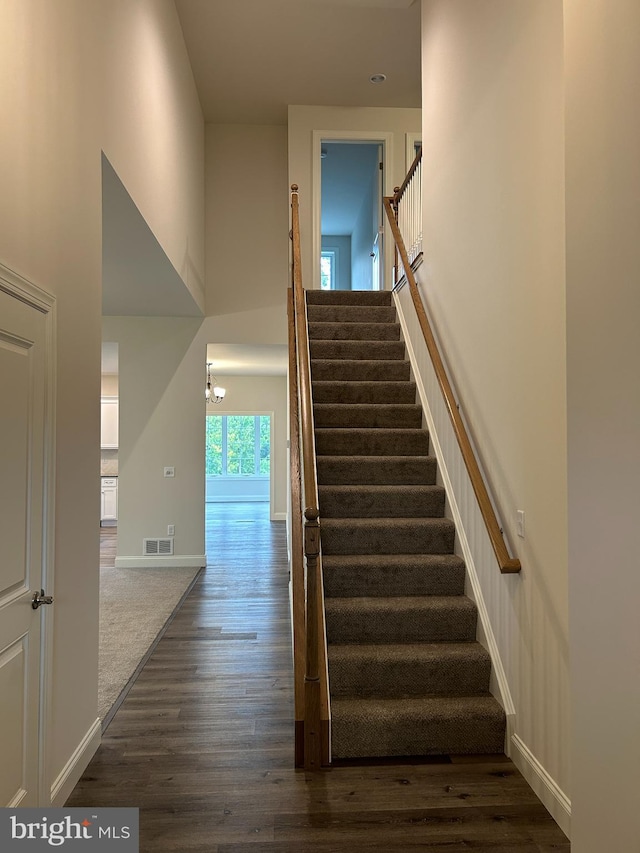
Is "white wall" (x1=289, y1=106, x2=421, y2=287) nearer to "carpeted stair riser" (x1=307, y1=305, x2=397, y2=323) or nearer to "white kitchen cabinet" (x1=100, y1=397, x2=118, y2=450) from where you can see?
"carpeted stair riser" (x1=307, y1=305, x2=397, y2=323)

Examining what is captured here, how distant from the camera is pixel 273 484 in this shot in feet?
34.2

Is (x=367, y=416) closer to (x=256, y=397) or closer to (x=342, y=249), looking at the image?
(x=256, y=397)

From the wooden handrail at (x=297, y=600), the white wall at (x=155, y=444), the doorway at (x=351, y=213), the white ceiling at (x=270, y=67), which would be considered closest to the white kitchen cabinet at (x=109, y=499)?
the white wall at (x=155, y=444)

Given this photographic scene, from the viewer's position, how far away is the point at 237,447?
13516 mm

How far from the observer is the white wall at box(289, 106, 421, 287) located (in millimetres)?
6688

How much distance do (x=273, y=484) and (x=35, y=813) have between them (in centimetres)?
847

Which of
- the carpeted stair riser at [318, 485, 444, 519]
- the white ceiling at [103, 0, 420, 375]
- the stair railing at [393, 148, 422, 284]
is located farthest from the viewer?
the white ceiling at [103, 0, 420, 375]

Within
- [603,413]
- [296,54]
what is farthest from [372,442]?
[296,54]

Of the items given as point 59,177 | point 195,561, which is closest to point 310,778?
point 59,177

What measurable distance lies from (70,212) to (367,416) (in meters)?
2.61

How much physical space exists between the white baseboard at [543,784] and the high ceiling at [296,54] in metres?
5.88

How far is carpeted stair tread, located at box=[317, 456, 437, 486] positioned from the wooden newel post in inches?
53.9

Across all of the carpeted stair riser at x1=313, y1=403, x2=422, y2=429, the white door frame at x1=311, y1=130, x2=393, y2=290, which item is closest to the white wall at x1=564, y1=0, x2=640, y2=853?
the carpeted stair riser at x1=313, y1=403, x2=422, y2=429

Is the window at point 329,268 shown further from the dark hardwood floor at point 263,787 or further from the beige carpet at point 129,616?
the dark hardwood floor at point 263,787
